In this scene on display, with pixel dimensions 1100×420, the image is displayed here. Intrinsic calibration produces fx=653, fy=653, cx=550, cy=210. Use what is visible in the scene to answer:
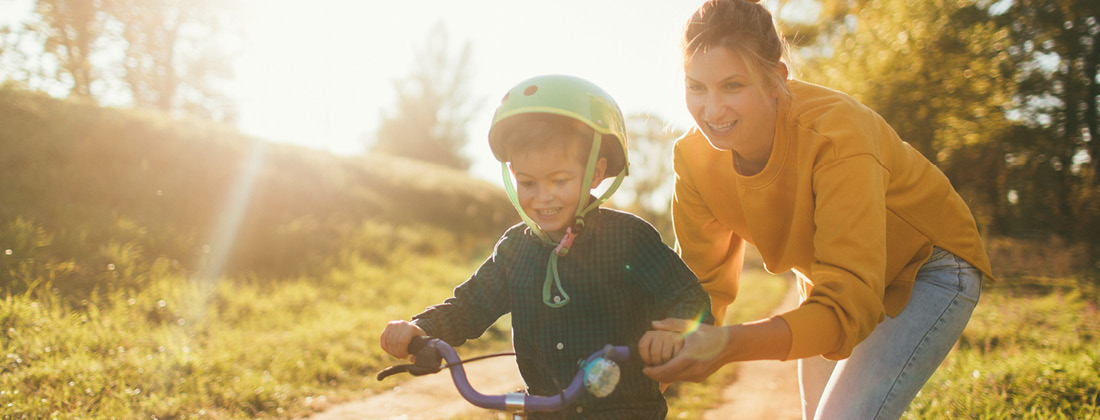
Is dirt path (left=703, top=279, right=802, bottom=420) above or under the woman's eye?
under

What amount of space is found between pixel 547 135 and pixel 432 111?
112ft

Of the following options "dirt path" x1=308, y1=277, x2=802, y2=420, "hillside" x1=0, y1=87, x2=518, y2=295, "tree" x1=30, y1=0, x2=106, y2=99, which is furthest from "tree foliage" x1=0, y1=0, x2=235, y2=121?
"dirt path" x1=308, y1=277, x2=802, y2=420

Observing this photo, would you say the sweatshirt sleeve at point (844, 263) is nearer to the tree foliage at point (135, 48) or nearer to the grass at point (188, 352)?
the grass at point (188, 352)

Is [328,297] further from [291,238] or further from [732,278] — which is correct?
[732,278]

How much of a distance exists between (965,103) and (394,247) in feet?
35.3

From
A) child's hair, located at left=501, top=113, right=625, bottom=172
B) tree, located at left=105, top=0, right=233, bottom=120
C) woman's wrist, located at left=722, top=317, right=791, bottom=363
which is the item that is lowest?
woman's wrist, located at left=722, top=317, right=791, bottom=363

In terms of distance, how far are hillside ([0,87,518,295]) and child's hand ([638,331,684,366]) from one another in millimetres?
5929

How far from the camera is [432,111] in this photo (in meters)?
35.6

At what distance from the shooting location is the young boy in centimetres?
243

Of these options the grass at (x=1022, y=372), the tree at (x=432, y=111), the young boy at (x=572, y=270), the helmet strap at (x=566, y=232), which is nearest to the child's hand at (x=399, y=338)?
the young boy at (x=572, y=270)

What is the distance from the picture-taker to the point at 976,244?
2.69 m

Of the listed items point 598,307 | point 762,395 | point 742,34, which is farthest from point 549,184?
point 762,395

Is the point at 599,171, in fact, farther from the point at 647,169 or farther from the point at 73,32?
the point at 647,169

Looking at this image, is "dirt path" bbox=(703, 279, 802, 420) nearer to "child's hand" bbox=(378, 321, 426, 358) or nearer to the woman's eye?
the woman's eye
